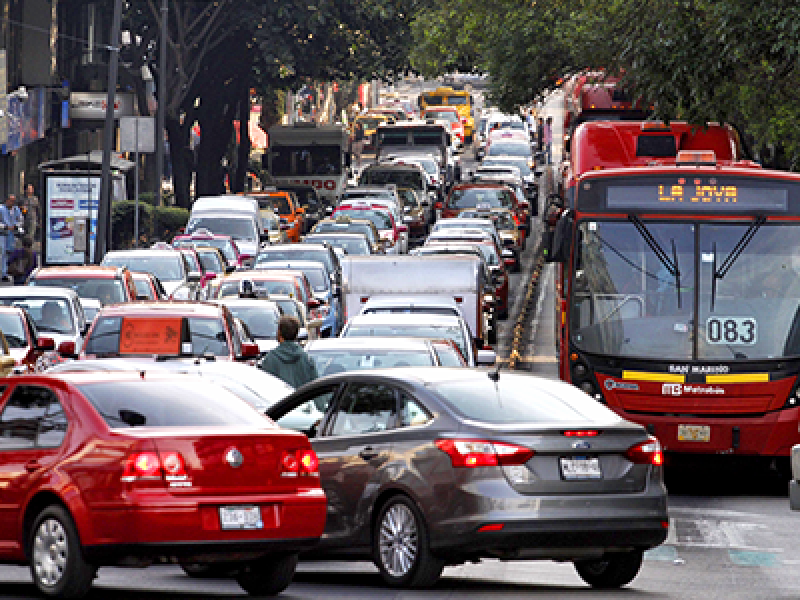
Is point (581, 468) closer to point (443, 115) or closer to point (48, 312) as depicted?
point (48, 312)

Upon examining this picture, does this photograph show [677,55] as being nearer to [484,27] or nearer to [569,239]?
[569,239]

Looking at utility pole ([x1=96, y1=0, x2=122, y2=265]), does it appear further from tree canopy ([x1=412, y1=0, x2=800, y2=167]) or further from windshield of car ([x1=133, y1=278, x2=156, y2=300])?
windshield of car ([x1=133, y1=278, x2=156, y2=300])

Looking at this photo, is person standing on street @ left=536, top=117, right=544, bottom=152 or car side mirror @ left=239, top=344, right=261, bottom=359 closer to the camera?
car side mirror @ left=239, top=344, right=261, bottom=359

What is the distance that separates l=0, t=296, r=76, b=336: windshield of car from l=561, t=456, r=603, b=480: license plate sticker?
13.5 m

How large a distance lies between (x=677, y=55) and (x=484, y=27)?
61.9 ft

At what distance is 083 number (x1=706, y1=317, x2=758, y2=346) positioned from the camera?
16991 mm

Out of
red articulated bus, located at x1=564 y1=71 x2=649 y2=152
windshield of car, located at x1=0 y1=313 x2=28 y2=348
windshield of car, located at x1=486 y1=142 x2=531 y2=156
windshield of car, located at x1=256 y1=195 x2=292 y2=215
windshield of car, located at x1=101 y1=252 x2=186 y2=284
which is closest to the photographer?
windshield of car, located at x1=0 y1=313 x2=28 y2=348

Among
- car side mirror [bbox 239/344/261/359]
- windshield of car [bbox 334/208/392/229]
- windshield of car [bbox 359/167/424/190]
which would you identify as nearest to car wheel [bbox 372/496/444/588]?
car side mirror [bbox 239/344/261/359]

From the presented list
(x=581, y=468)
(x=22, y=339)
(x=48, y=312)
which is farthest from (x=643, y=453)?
(x=48, y=312)

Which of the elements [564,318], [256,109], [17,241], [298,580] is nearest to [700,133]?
[564,318]

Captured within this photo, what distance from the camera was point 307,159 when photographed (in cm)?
6012

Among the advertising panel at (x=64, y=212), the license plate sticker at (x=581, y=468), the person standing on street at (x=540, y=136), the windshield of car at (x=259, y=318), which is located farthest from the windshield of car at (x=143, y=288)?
the person standing on street at (x=540, y=136)

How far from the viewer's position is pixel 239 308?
24938mm

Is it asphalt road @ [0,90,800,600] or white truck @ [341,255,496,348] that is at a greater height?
white truck @ [341,255,496,348]
